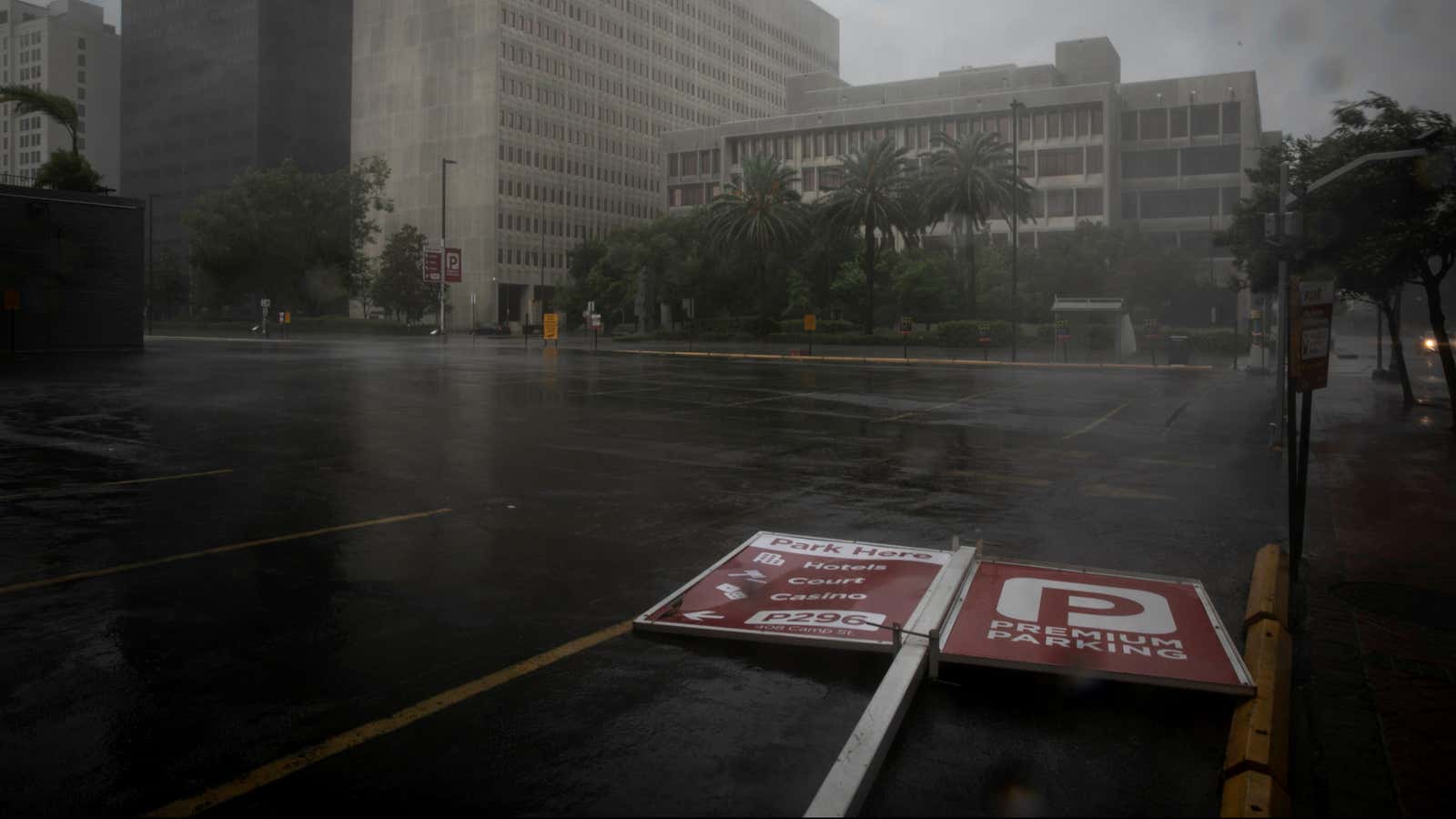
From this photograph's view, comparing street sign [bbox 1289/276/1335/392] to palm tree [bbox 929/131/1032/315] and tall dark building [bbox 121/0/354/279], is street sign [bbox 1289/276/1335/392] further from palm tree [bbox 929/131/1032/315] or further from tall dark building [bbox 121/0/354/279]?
tall dark building [bbox 121/0/354/279]

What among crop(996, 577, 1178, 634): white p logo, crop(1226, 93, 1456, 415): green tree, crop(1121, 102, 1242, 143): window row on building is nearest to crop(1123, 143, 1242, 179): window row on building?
crop(1121, 102, 1242, 143): window row on building

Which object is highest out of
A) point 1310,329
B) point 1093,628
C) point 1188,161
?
point 1188,161

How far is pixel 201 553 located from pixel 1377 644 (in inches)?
322

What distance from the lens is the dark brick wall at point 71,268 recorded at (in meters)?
40.0

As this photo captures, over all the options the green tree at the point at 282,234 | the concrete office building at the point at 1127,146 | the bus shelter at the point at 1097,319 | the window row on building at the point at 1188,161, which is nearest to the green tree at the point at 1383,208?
the bus shelter at the point at 1097,319

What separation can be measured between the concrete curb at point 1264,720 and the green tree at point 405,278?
9167 cm

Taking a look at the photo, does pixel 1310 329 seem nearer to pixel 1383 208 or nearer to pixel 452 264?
pixel 1383 208

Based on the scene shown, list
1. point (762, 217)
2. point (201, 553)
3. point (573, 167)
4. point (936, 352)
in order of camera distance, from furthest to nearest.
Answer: point (573, 167) < point (762, 217) < point (936, 352) < point (201, 553)

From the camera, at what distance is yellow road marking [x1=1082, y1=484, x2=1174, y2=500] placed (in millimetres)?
11461

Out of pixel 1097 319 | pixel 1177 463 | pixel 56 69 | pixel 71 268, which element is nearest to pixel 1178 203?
pixel 1097 319

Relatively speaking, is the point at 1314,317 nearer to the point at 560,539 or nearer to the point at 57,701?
the point at 560,539

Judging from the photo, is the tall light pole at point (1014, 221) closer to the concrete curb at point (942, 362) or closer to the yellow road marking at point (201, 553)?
the concrete curb at point (942, 362)

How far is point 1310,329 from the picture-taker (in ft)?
27.3

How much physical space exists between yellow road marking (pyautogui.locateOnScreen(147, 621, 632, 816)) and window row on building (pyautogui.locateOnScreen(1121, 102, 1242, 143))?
109 metres
